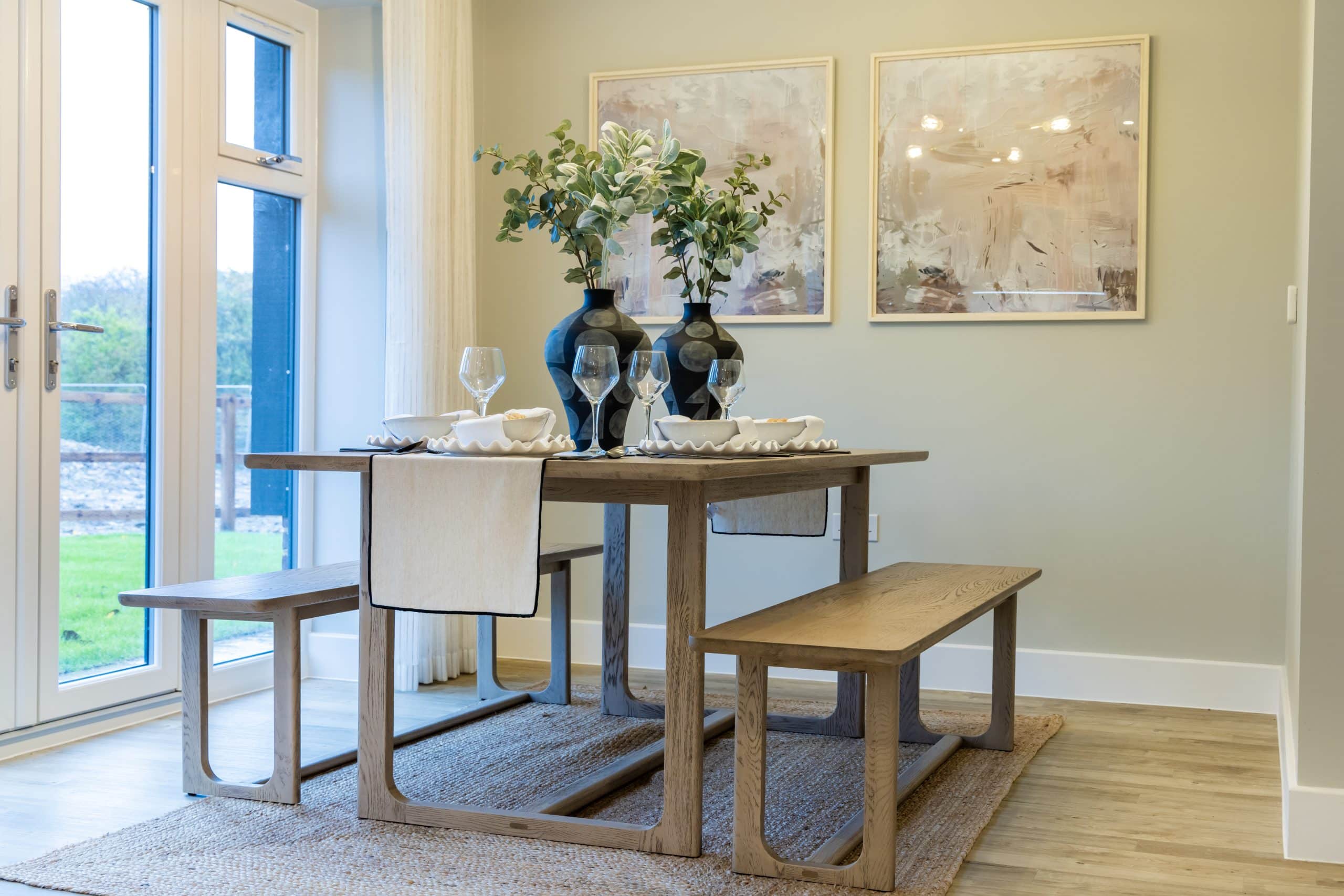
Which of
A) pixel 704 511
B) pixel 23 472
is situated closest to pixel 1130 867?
pixel 704 511

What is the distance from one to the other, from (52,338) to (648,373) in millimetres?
1623

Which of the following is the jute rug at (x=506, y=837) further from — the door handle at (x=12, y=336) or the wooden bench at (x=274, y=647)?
the door handle at (x=12, y=336)

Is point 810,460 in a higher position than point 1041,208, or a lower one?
lower

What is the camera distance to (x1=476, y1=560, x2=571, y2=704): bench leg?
3.52 metres

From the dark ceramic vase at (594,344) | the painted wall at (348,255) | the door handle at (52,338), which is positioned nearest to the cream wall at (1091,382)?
the painted wall at (348,255)

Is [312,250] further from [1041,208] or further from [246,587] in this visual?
[1041,208]

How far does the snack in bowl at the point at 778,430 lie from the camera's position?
2.53 m

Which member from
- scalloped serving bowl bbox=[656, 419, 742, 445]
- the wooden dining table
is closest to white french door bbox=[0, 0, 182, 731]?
the wooden dining table

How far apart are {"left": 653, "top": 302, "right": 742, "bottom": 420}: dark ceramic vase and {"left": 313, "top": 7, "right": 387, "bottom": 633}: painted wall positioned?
1.49 metres

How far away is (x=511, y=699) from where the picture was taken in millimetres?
3537

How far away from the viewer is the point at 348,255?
13.2 ft

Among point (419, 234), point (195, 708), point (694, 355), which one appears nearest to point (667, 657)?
point (694, 355)

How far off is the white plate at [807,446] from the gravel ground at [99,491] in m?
1.80

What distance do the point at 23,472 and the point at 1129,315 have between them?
299 centimetres
